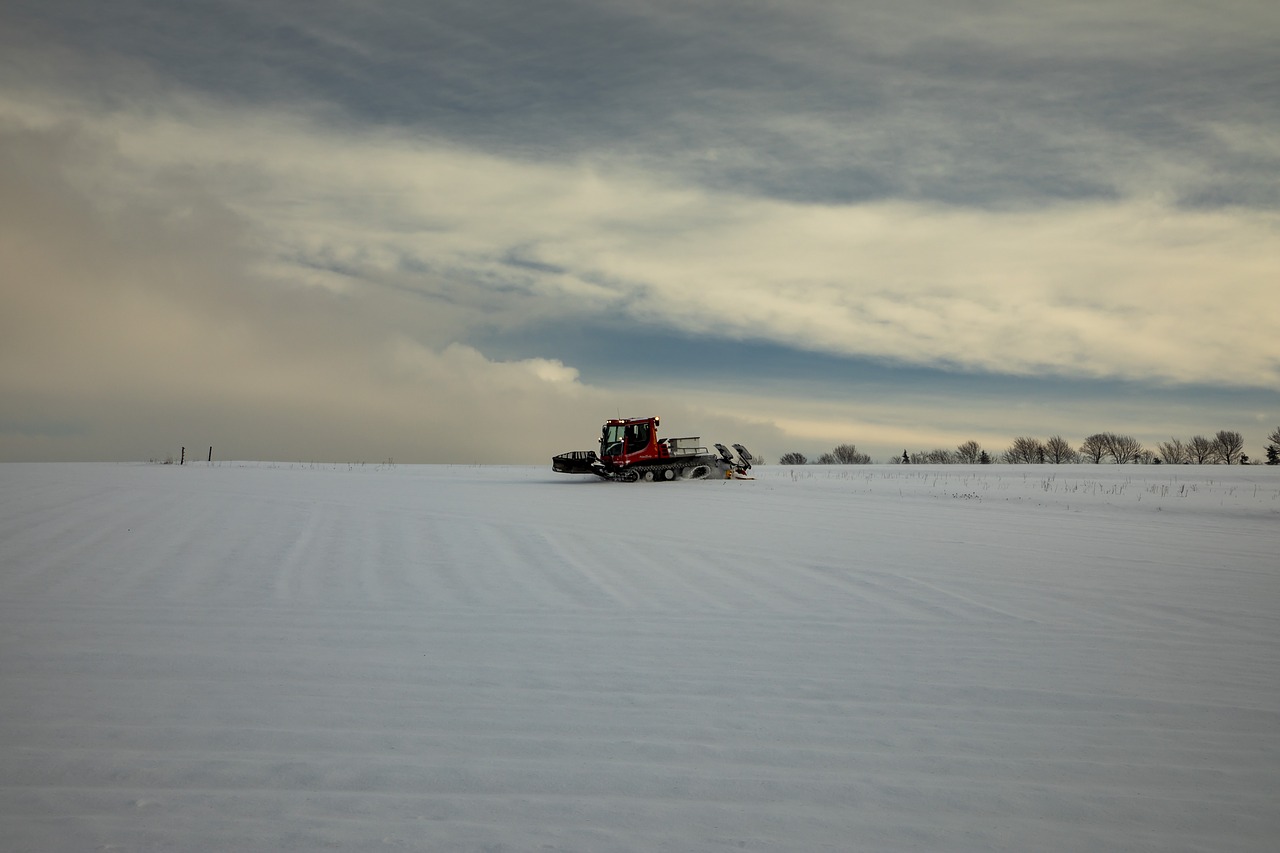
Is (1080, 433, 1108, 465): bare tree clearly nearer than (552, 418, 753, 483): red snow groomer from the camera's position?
No

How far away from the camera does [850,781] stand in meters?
3.05

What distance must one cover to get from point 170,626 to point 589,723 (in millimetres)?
3343

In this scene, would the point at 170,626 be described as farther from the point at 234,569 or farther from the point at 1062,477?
the point at 1062,477

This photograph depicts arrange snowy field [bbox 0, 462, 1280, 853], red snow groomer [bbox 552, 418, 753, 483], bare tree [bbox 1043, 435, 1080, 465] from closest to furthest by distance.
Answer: snowy field [bbox 0, 462, 1280, 853]
red snow groomer [bbox 552, 418, 753, 483]
bare tree [bbox 1043, 435, 1080, 465]

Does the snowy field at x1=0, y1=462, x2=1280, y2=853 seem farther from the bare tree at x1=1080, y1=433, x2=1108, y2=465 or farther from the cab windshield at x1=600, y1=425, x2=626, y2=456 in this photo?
the bare tree at x1=1080, y1=433, x2=1108, y2=465

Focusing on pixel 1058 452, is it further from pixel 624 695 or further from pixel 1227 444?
pixel 624 695

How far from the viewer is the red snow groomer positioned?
2358 centimetres

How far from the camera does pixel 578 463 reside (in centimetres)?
2398

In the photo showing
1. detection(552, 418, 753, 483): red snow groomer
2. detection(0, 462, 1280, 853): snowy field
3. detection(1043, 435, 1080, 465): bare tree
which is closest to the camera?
detection(0, 462, 1280, 853): snowy field

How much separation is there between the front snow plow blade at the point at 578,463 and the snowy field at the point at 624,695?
48.2 feet

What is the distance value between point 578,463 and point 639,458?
190cm

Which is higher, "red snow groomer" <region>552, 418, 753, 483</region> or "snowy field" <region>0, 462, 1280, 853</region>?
"red snow groomer" <region>552, 418, 753, 483</region>

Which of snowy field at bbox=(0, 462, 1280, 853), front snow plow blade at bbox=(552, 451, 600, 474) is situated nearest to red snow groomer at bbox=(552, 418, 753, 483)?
front snow plow blade at bbox=(552, 451, 600, 474)

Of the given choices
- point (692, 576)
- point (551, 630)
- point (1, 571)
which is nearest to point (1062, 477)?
point (692, 576)
